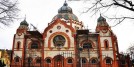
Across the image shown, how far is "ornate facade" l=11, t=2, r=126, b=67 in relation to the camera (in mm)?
33594

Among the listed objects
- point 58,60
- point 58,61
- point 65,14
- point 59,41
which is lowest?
point 58,61

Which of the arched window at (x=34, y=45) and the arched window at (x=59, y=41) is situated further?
the arched window at (x=34, y=45)

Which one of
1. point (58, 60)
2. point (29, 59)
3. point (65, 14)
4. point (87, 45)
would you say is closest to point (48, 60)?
point (58, 60)

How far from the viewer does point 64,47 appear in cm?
3438

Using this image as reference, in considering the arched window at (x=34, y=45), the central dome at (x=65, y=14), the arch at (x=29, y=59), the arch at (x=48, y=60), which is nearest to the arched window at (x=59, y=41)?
the arch at (x=48, y=60)

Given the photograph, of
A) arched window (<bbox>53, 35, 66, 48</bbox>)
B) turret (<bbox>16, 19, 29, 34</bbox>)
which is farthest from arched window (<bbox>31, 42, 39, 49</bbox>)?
arched window (<bbox>53, 35, 66, 48</bbox>)

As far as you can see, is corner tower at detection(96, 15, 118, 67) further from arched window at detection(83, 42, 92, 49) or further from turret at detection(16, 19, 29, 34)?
turret at detection(16, 19, 29, 34)

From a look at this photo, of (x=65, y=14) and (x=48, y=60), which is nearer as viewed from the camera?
(x=48, y=60)

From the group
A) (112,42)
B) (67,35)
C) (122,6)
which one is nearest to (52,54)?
(67,35)

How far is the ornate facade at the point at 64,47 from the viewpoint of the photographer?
33594mm

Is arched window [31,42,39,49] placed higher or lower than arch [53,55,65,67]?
higher

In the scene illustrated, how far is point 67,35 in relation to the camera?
1388 inches

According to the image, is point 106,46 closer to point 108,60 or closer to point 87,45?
point 108,60

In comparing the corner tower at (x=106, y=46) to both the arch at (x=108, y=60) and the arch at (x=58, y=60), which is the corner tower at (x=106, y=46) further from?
the arch at (x=58, y=60)
